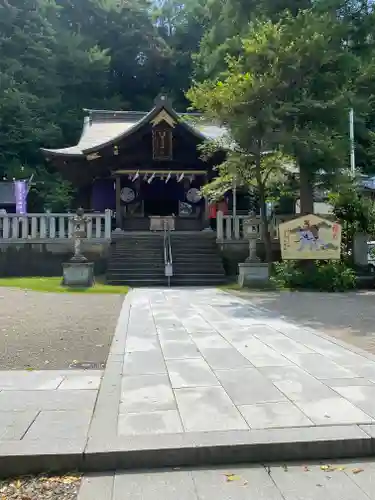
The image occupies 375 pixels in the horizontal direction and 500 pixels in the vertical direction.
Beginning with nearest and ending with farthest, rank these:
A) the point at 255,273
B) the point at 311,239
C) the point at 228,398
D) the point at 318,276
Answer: the point at 228,398
the point at 318,276
the point at 311,239
the point at 255,273

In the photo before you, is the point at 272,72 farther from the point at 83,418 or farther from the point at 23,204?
the point at 23,204

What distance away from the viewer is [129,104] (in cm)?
3550

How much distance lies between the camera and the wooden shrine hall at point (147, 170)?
18.6 meters

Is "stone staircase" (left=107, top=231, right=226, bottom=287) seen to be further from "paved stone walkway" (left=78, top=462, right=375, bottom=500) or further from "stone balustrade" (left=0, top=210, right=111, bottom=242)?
"paved stone walkway" (left=78, top=462, right=375, bottom=500)

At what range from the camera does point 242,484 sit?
2744 mm

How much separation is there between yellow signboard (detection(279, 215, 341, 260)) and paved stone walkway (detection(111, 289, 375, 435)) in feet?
20.6

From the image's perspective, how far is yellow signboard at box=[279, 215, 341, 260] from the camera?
13.7 m

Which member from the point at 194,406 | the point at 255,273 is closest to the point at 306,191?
the point at 255,273

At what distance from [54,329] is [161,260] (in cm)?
886

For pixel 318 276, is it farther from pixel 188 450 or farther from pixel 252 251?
pixel 188 450

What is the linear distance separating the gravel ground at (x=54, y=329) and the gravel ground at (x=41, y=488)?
226 cm

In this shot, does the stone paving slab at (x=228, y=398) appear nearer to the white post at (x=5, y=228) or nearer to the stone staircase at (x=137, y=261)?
the stone staircase at (x=137, y=261)

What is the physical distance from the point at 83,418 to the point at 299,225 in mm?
11311

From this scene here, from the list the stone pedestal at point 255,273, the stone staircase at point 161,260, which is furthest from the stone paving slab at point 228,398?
the stone staircase at point 161,260
